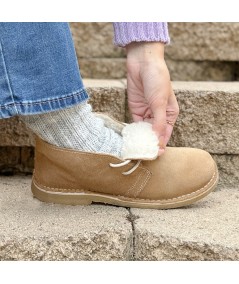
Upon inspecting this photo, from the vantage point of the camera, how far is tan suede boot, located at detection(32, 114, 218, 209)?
1221 mm

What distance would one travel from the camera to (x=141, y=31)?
1.18 meters

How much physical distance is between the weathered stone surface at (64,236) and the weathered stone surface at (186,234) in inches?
1.3

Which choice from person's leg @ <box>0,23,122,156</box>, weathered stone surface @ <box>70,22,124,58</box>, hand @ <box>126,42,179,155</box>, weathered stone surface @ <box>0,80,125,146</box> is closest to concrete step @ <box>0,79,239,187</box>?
weathered stone surface @ <box>0,80,125,146</box>

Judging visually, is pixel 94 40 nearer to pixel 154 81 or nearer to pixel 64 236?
pixel 154 81

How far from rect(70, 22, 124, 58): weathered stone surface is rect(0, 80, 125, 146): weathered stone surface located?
456 millimetres

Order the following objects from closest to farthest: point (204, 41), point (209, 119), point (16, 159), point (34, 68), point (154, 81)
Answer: point (34, 68)
point (154, 81)
point (209, 119)
point (16, 159)
point (204, 41)

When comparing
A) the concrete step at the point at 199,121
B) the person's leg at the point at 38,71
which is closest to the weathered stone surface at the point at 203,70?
the concrete step at the point at 199,121

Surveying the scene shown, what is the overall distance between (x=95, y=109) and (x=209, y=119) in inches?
11.1

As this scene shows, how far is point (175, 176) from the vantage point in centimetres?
124

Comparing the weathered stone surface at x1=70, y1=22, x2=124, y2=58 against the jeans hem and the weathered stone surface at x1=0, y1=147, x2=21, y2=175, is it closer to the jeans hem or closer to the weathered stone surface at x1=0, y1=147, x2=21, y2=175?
the weathered stone surface at x1=0, y1=147, x2=21, y2=175

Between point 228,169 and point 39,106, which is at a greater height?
point 39,106

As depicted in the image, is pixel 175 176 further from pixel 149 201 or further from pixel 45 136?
pixel 45 136

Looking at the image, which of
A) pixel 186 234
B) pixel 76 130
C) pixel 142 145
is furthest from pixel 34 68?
pixel 186 234
